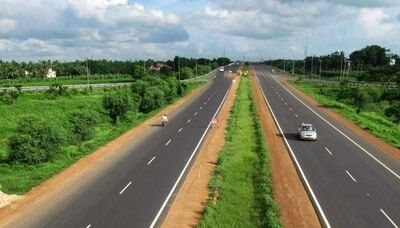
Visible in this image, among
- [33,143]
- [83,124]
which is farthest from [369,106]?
[33,143]

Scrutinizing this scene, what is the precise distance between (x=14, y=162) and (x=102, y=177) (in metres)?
8.14

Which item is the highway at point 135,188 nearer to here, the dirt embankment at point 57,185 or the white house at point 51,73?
the dirt embankment at point 57,185

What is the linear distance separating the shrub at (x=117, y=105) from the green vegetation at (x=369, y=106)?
2686 centimetres

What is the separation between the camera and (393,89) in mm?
91625

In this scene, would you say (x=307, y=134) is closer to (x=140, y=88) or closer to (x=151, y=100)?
(x=151, y=100)

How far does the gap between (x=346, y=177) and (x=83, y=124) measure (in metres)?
27.7

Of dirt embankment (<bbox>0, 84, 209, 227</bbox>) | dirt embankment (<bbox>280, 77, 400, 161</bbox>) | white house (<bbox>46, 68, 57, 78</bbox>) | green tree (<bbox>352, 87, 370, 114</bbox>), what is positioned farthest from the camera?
white house (<bbox>46, 68, 57, 78</bbox>)

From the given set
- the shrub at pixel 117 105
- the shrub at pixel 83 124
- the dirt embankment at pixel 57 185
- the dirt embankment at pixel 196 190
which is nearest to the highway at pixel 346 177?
the dirt embankment at pixel 196 190

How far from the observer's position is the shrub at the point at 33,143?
121 feet

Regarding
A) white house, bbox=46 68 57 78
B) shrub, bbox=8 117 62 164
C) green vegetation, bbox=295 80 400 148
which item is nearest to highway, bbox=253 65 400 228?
green vegetation, bbox=295 80 400 148

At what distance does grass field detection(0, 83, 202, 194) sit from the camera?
108 feet

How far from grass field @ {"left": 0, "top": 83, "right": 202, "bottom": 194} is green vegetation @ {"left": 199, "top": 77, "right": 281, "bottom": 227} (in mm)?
11187

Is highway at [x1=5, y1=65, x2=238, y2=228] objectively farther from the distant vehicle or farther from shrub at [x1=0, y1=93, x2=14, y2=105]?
shrub at [x1=0, y1=93, x2=14, y2=105]

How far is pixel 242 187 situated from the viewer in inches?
1165
